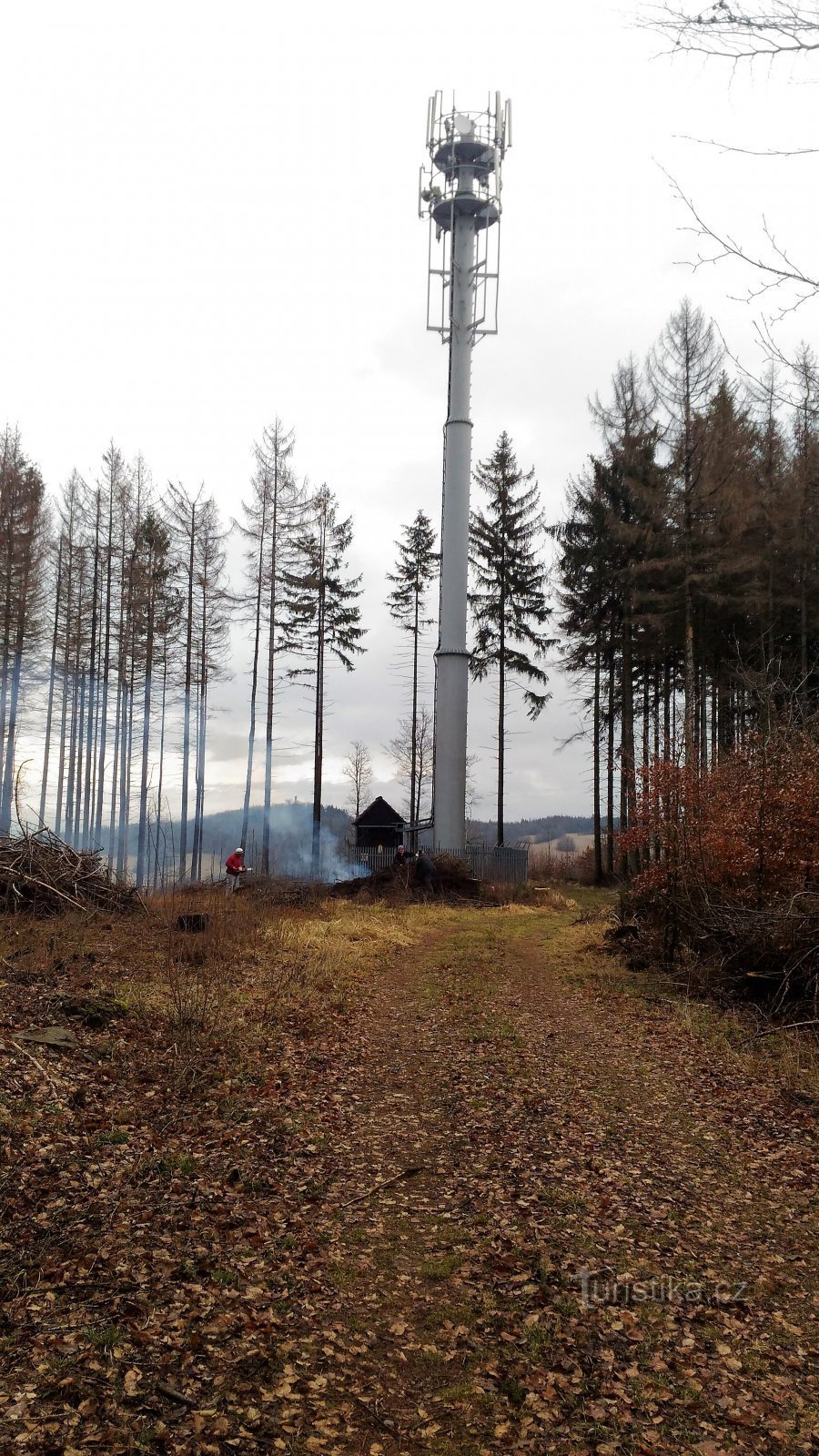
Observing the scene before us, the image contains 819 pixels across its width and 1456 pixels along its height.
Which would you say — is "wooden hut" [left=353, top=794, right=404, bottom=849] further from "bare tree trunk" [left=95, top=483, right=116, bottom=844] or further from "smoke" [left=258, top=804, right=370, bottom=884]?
"bare tree trunk" [left=95, top=483, right=116, bottom=844]

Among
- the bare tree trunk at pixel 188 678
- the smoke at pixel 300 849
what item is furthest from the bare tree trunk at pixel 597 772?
the bare tree trunk at pixel 188 678

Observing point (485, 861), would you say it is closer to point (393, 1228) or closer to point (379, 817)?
point (379, 817)

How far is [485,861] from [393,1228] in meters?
24.0

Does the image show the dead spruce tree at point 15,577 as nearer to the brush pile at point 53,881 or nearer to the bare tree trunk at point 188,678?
the bare tree trunk at point 188,678

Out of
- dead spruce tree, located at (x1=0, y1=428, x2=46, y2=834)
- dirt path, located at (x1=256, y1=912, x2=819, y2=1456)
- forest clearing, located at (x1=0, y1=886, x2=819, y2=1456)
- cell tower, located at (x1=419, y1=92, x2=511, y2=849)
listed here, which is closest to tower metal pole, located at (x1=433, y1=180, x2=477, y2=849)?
cell tower, located at (x1=419, y1=92, x2=511, y2=849)

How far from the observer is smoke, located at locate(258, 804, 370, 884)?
2816cm

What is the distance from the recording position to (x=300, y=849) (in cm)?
3070

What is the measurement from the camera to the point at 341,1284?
447 centimetres

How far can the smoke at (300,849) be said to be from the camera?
2816 centimetres

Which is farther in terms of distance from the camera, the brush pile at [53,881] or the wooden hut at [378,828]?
the wooden hut at [378,828]

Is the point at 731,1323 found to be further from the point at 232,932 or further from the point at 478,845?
the point at 478,845

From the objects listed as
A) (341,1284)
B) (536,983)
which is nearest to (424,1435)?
(341,1284)

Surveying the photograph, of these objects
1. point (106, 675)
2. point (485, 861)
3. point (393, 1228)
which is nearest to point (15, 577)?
point (106, 675)

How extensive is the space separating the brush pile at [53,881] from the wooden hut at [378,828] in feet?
50.9
